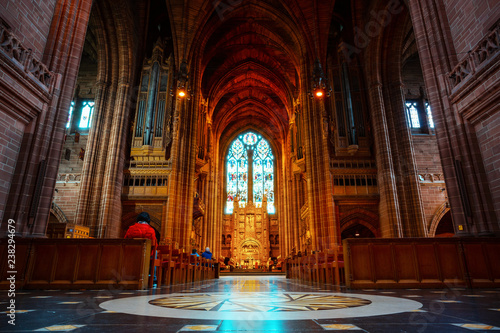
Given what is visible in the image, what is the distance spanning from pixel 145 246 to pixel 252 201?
25238mm

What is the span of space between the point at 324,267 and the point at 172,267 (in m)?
4.34

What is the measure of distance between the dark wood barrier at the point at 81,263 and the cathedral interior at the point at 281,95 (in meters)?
0.82

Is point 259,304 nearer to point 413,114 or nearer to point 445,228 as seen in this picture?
point 445,228

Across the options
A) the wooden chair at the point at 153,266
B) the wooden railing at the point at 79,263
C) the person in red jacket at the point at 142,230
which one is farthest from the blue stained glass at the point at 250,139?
the wooden railing at the point at 79,263

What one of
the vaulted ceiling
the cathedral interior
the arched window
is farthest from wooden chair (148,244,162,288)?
the arched window

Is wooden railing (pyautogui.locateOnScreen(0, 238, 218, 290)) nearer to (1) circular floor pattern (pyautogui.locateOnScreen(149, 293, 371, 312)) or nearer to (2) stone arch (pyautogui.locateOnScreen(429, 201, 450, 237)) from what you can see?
(1) circular floor pattern (pyautogui.locateOnScreen(149, 293, 371, 312))

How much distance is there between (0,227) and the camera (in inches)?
237

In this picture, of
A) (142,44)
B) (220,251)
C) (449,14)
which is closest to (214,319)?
(449,14)

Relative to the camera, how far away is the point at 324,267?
891 centimetres

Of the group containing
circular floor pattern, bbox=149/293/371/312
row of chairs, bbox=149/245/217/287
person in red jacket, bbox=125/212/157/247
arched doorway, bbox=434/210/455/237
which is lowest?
circular floor pattern, bbox=149/293/371/312

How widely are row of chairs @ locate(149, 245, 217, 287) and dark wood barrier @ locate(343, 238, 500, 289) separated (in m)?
4.07

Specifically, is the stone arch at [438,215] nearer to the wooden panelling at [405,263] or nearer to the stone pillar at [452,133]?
the stone pillar at [452,133]

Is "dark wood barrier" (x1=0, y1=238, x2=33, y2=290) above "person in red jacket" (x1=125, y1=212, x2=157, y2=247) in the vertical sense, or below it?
below

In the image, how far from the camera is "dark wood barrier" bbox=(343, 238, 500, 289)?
5.96 metres
